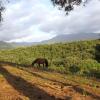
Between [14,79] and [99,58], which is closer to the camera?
[14,79]

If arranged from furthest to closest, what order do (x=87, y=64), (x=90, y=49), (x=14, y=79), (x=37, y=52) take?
(x=37, y=52) → (x=90, y=49) → (x=87, y=64) → (x=14, y=79)

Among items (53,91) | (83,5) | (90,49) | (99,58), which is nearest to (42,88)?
(53,91)

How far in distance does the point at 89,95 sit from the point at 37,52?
201 feet

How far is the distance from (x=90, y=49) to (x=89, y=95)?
182ft

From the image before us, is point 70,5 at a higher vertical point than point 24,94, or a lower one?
higher

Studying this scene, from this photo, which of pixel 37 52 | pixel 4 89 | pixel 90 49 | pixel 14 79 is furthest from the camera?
pixel 37 52

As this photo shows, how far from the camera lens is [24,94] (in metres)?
14.1

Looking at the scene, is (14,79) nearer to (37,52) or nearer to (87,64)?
(87,64)

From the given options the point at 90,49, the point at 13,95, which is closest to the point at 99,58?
the point at 90,49

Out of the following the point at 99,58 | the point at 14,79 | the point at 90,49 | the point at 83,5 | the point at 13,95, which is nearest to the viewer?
the point at 13,95

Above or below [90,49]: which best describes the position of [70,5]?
above

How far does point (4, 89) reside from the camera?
1484cm

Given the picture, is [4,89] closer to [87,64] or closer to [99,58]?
[87,64]

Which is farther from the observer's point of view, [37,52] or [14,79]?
[37,52]
